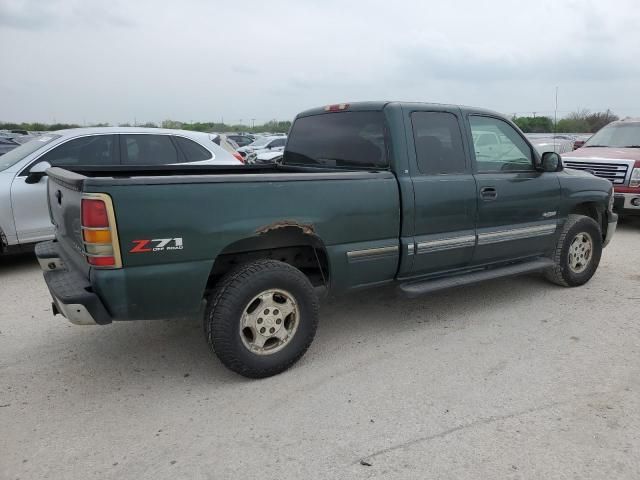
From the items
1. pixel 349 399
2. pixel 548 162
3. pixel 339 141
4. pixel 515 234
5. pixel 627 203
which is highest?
pixel 339 141

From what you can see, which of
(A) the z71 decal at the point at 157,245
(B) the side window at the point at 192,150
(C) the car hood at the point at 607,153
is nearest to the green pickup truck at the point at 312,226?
(A) the z71 decal at the point at 157,245

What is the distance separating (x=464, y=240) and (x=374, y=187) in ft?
3.44

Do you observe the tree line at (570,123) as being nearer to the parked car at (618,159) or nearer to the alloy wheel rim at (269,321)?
the parked car at (618,159)

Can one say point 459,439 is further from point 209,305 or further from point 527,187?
point 527,187

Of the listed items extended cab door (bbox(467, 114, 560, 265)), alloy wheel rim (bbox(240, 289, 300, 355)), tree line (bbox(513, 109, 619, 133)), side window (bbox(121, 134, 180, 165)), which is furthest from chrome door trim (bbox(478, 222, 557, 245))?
tree line (bbox(513, 109, 619, 133))

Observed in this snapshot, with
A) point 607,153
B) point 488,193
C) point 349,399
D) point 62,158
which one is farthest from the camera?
point 607,153

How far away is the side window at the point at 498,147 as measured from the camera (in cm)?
453

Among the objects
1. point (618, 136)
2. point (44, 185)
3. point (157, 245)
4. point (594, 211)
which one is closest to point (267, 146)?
point (618, 136)

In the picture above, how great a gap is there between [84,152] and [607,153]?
27.6ft

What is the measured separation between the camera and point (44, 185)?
601cm

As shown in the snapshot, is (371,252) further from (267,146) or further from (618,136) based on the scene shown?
(267,146)

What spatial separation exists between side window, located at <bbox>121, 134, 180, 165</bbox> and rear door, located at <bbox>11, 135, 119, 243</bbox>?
14cm

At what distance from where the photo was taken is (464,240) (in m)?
4.31

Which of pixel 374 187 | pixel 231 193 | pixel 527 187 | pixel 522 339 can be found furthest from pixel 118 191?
pixel 527 187
